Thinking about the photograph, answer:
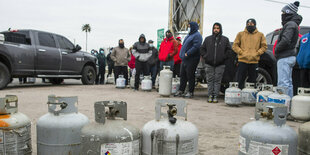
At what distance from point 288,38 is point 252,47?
117cm

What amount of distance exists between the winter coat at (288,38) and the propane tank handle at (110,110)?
4.02 metres

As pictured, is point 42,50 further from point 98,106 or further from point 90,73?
point 98,106

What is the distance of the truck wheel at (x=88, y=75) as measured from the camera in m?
10.9

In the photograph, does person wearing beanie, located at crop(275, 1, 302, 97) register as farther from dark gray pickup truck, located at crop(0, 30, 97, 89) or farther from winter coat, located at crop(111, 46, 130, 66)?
dark gray pickup truck, located at crop(0, 30, 97, 89)

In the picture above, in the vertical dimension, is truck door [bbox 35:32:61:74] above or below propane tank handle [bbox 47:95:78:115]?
above

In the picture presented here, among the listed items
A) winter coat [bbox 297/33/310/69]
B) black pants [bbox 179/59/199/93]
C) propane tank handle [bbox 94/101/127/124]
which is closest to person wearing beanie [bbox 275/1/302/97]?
winter coat [bbox 297/33/310/69]

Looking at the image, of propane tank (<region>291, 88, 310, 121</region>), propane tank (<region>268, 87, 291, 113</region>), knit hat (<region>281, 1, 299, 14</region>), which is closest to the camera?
propane tank (<region>291, 88, 310, 121</region>)

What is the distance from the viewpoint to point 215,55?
6.02 m

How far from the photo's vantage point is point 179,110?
5.87 feet

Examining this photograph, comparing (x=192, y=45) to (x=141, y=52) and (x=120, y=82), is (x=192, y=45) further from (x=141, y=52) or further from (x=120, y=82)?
(x=120, y=82)

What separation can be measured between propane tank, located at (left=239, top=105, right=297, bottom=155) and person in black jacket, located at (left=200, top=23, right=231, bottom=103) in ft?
14.5

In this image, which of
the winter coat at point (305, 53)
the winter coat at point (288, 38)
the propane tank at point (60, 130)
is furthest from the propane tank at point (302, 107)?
the propane tank at point (60, 130)

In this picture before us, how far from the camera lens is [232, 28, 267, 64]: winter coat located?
18.8 feet

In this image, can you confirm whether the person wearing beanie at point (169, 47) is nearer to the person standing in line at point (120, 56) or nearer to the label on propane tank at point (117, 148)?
the person standing in line at point (120, 56)
